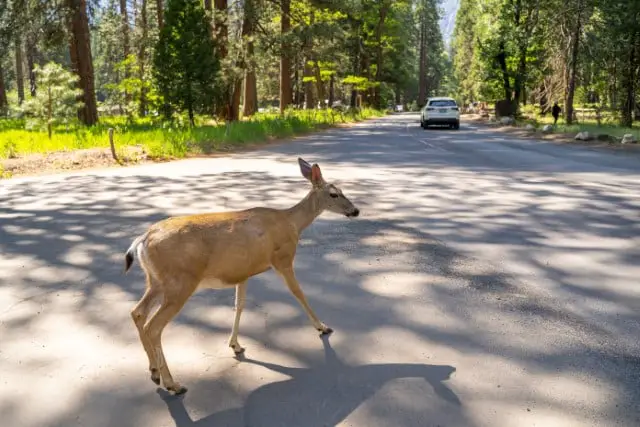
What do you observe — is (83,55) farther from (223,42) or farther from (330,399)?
(330,399)

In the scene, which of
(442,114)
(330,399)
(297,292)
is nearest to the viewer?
(330,399)

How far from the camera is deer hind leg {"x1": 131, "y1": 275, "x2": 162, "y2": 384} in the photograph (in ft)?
10.9

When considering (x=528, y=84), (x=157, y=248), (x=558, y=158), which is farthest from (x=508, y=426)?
(x=528, y=84)

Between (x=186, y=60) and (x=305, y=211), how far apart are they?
66.6 ft

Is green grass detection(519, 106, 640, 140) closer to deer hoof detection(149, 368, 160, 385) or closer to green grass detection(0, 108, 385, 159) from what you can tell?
green grass detection(0, 108, 385, 159)

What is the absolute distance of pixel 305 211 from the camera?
14.3 feet

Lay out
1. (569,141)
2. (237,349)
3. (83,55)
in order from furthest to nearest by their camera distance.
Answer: (83,55) → (569,141) → (237,349)

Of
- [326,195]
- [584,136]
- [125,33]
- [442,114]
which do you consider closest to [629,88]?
[584,136]

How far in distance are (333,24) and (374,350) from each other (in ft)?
91.1

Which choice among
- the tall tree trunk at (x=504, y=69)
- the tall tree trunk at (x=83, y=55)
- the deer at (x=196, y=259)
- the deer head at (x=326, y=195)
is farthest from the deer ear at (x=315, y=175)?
the tall tree trunk at (x=504, y=69)

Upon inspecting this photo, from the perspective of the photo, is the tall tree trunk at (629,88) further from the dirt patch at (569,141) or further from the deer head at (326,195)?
the deer head at (326,195)

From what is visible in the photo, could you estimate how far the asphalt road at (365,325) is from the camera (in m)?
3.10

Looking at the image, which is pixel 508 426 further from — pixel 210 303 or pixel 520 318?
pixel 210 303

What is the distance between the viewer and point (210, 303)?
479 centimetres
